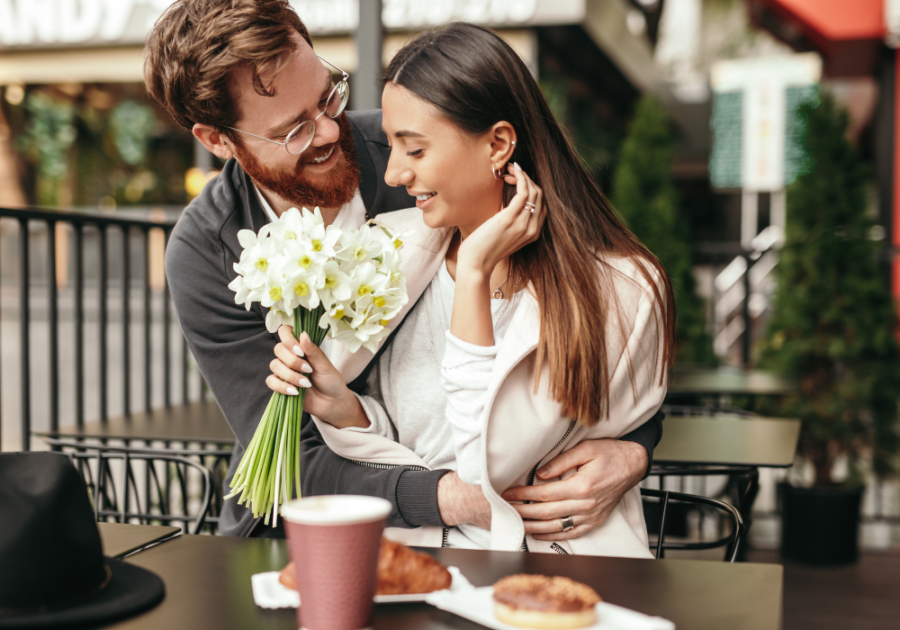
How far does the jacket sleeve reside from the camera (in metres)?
1.74

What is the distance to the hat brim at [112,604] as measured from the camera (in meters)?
0.87

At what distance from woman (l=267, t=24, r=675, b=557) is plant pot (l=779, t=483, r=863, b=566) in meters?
2.98

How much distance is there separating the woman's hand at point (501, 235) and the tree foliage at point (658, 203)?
13.0 ft

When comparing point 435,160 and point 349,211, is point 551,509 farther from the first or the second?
point 349,211

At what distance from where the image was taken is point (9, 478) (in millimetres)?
921

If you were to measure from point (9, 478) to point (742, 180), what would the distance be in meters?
8.66

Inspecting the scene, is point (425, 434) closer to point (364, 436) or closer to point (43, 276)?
point (364, 436)

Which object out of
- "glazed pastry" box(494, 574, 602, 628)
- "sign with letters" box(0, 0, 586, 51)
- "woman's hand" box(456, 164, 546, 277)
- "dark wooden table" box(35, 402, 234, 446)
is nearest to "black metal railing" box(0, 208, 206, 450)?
"dark wooden table" box(35, 402, 234, 446)

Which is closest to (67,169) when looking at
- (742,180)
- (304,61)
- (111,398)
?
(111,398)

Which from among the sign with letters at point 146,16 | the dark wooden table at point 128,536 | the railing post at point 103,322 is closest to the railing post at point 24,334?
the railing post at point 103,322

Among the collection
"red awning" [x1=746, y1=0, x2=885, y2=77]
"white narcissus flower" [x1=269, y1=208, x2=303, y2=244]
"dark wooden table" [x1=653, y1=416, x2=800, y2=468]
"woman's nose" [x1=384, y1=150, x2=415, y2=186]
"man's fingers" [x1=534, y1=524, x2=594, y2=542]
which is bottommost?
"dark wooden table" [x1=653, y1=416, x2=800, y2=468]

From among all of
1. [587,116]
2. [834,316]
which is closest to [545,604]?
[834,316]

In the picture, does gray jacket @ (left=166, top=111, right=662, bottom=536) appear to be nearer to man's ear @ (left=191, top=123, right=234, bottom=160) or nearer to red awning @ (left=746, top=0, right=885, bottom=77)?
man's ear @ (left=191, top=123, right=234, bottom=160)

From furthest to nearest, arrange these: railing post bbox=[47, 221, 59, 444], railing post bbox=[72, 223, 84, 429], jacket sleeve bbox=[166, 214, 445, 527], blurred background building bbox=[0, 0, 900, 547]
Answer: blurred background building bbox=[0, 0, 900, 547]
railing post bbox=[72, 223, 84, 429]
railing post bbox=[47, 221, 59, 444]
jacket sleeve bbox=[166, 214, 445, 527]
